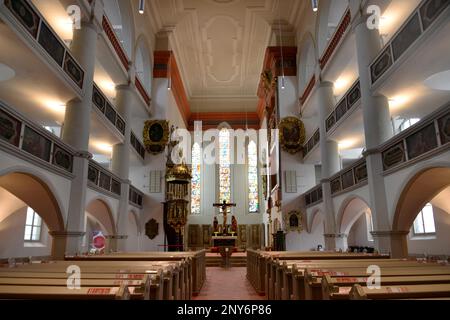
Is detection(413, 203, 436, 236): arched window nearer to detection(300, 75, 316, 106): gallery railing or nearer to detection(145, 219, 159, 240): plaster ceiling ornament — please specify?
detection(300, 75, 316, 106): gallery railing

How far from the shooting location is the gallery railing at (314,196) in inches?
545

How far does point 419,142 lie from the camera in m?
6.79

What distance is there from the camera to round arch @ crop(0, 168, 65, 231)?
6959mm

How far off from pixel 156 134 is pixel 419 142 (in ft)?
41.0

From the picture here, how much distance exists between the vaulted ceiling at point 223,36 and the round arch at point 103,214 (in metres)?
9.81

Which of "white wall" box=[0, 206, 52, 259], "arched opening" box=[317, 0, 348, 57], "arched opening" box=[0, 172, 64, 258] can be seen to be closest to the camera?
"arched opening" box=[0, 172, 64, 258]

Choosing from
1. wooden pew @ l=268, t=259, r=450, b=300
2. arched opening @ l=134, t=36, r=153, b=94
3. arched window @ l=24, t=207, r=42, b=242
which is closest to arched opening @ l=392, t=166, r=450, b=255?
wooden pew @ l=268, t=259, r=450, b=300

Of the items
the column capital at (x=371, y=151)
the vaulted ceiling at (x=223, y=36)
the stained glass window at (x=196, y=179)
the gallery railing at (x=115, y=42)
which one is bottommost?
the column capital at (x=371, y=151)

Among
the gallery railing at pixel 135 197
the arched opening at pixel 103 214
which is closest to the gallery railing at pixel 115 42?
the gallery railing at pixel 135 197

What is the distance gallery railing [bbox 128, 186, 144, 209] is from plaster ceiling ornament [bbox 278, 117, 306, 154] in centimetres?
723

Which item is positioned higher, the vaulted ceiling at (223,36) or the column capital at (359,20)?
the vaulted ceiling at (223,36)

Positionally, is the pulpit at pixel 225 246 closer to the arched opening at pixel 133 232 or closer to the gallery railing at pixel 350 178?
the arched opening at pixel 133 232

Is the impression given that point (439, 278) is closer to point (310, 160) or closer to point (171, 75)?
point (310, 160)

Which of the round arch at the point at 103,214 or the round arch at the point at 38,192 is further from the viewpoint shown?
the round arch at the point at 103,214
